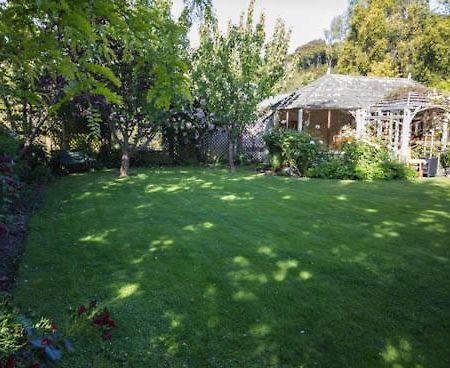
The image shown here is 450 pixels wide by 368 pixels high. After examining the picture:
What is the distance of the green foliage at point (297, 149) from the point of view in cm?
1267

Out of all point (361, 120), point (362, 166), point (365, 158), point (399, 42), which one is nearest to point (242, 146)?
point (361, 120)

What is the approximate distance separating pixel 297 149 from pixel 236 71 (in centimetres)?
348

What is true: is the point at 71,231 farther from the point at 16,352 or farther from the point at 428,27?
the point at 428,27

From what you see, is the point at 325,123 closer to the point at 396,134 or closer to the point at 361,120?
the point at 361,120

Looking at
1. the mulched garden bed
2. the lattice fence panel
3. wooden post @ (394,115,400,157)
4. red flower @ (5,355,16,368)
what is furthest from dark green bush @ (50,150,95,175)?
red flower @ (5,355,16,368)

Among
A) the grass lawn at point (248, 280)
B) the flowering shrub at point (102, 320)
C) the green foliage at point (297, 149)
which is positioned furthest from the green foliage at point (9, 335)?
the green foliage at point (297, 149)

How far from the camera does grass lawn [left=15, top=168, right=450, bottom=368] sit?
3021 millimetres

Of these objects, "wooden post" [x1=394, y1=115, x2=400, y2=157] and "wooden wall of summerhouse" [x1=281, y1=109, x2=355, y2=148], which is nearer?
"wooden post" [x1=394, y1=115, x2=400, y2=157]

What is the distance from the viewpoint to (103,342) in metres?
3.06

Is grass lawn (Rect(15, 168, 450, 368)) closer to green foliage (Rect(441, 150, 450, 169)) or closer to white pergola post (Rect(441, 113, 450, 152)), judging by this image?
green foliage (Rect(441, 150, 450, 169))

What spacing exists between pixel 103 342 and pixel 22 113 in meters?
10.6

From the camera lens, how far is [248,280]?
4238 mm

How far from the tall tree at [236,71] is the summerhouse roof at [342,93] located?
384 cm

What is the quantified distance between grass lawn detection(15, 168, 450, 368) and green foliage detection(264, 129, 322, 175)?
15.4 ft
